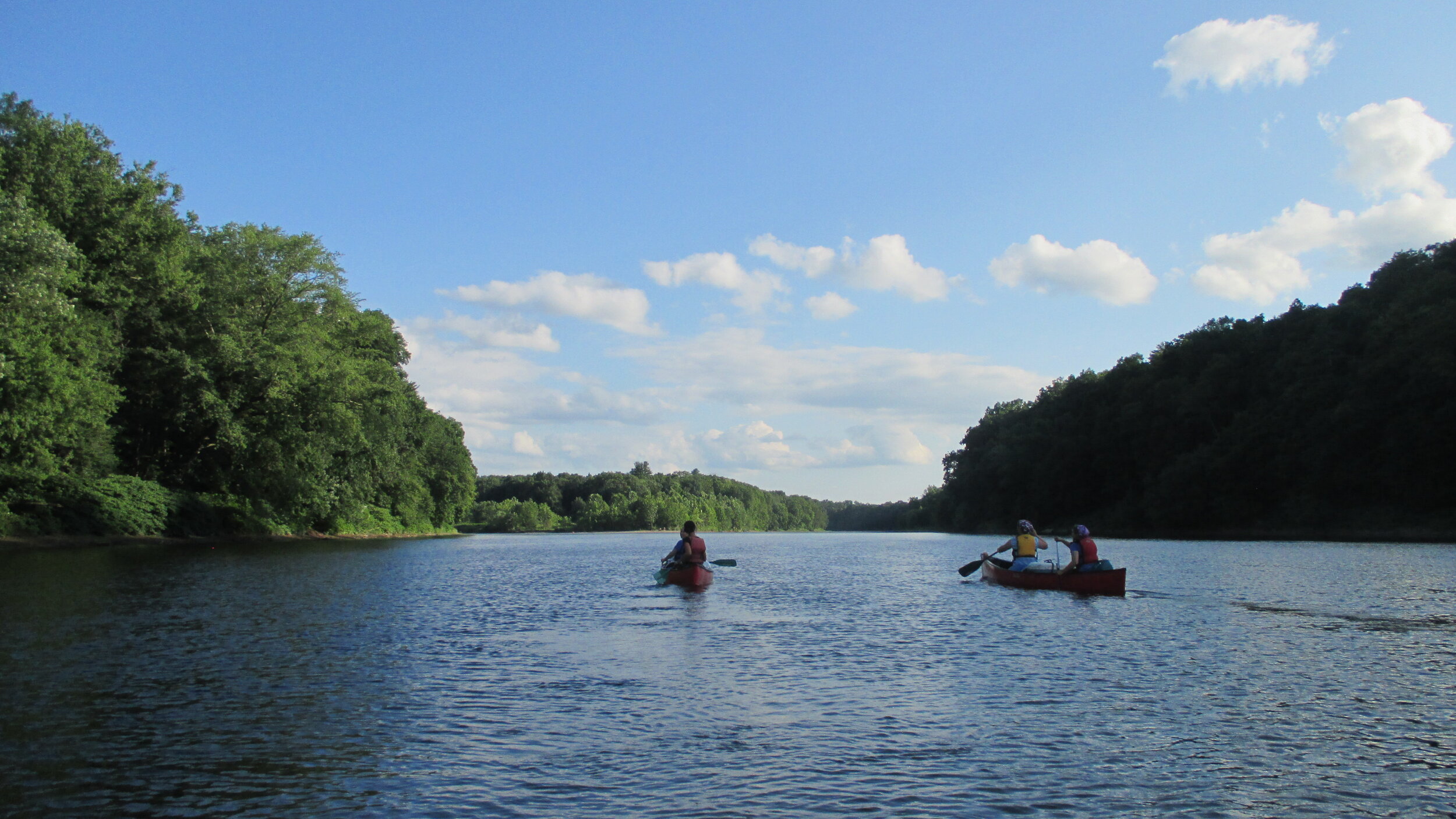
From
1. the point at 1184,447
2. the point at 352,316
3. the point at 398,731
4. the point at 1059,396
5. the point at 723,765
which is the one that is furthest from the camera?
the point at 1059,396

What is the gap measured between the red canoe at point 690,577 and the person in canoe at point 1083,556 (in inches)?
421

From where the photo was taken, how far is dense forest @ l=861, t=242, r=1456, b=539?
199ft

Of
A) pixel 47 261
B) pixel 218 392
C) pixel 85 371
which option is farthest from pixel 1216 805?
pixel 218 392

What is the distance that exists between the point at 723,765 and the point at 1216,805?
165 inches

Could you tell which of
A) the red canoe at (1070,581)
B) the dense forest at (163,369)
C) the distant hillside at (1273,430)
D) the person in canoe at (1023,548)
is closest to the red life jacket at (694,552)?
the person in canoe at (1023,548)

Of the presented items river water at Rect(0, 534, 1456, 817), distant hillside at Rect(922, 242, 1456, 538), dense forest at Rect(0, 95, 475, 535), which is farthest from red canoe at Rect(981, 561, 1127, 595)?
distant hillside at Rect(922, 242, 1456, 538)

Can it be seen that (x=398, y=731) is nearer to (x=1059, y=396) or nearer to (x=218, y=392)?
(x=218, y=392)

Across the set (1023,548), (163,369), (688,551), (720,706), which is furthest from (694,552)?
(163,369)

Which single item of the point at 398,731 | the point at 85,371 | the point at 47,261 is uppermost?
the point at 47,261

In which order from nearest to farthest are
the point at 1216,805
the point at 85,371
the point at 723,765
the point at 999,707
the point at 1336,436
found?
the point at 1216,805 → the point at 723,765 → the point at 999,707 → the point at 85,371 → the point at 1336,436

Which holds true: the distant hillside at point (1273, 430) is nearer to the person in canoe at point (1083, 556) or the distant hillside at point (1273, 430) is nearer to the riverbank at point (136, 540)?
the person in canoe at point (1083, 556)

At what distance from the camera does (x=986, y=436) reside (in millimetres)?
133750

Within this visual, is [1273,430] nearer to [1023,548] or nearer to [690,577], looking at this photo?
[1023,548]

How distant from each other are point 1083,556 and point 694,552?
11.5m
